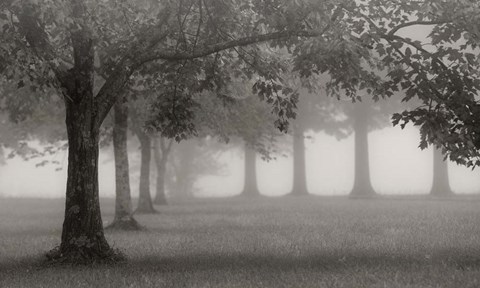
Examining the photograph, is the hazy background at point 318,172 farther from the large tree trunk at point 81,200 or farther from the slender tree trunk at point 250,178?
the large tree trunk at point 81,200

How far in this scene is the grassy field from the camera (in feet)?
31.9

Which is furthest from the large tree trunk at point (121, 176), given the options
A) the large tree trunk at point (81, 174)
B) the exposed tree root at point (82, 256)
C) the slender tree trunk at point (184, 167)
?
the slender tree trunk at point (184, 167)

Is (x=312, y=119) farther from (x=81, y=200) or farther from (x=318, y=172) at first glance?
(x=318, y=172)

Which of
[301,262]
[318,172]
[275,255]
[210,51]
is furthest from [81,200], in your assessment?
[318,172]

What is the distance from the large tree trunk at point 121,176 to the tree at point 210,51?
6912mm

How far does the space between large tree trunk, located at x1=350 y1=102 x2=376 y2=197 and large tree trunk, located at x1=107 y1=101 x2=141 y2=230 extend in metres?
26.5

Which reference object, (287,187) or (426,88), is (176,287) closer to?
(426,88)

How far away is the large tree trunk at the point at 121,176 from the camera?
20.2m

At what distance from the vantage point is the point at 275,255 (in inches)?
497

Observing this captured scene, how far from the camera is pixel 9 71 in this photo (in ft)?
32.9

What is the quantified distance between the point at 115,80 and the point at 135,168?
5294cm

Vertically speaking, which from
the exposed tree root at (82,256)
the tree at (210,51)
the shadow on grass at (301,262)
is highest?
the tree at (210,51)

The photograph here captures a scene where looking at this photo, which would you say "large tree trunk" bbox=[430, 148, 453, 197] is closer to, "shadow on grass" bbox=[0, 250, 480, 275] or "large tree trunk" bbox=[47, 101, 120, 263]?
"shadow on grass" bbox=[0, 250, 480, 275]

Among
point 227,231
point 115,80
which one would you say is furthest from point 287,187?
point 115,80
